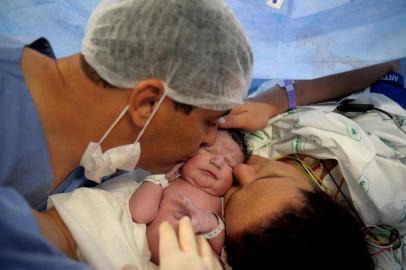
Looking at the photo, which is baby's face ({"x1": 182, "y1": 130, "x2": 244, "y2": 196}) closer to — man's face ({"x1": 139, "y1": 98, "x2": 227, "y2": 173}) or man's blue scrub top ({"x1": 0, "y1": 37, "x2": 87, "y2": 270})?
man's face ({"x1": 139, "y1": 98, "x2": 227, "y2": 173})

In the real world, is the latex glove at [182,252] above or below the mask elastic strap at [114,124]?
below

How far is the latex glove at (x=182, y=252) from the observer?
1.10 m

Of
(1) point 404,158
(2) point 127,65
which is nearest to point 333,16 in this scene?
(1) point 404,158

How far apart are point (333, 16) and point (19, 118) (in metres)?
1.38

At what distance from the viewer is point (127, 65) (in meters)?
1.07

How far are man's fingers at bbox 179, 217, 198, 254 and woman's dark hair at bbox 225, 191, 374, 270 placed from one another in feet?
0.70

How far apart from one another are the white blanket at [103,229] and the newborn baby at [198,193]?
0.18ft

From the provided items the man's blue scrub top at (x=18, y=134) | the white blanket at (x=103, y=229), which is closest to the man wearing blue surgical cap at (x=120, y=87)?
the man's blue scrub top at (x=18, y=134)

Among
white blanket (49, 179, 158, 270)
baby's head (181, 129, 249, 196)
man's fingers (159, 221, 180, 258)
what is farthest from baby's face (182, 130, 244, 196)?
man's fingers (159, 221, 180, 258)

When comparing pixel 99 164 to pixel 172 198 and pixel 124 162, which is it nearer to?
pixel 124 162

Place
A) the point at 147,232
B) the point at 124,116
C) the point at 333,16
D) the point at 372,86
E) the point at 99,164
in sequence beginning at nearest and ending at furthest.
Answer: the point at 124,116 < the point at 99,164 < the point at 147,232 < the point at 333,16 < the point at 372,86

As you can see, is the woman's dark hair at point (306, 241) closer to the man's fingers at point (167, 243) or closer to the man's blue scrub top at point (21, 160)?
the man's fingers at point (167, 243)

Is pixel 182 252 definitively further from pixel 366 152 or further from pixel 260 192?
pixel 366 152

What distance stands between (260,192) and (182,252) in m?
0.43
